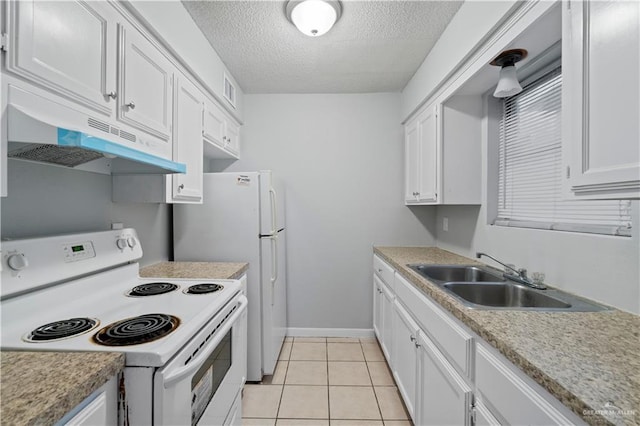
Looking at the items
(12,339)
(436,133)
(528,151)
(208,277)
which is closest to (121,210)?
(208,277)

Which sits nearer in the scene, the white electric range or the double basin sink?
the white electric range

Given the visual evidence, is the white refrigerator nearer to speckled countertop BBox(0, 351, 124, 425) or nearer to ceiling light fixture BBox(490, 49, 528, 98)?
speckled countertop BBox(0, 351, 124, 425)

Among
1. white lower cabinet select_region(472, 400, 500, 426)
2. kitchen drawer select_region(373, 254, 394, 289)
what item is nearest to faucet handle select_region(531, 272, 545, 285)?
white lower cabinet select_region(472, 400, 500, 426)

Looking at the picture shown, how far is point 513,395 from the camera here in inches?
32.0

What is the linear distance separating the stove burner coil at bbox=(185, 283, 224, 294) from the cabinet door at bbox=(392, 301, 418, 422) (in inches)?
44.5

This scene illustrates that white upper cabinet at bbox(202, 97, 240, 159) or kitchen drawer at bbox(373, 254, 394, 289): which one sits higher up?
white upper cabinet at bbox(202, 97, 240, 159)

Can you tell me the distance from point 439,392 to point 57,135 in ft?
5.72

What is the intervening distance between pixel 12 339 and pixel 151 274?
0.99 metres

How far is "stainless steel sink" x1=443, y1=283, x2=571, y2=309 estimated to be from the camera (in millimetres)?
1405

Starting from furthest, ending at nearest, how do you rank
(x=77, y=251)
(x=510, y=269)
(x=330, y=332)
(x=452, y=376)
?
(x=330, y=332) → (x=510, y=269) → (x=77, y=251) → (x=452, y=376)

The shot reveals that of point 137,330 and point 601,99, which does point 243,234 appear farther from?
point 601,99

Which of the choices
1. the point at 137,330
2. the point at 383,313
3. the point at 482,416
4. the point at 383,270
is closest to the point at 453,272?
the point at 383,270

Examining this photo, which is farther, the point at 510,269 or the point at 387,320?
the point at 387,320

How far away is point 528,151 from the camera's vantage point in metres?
1.82
